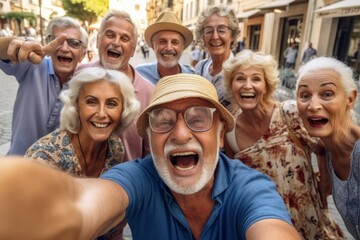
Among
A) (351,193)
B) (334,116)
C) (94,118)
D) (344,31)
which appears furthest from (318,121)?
(344,31)

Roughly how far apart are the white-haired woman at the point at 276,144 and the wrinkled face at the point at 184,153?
69 cm

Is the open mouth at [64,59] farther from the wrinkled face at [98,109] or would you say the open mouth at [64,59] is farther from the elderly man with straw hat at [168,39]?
the elderly man with straw hat at [168,39]

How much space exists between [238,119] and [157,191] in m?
1.16

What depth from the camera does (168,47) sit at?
12.1 ft

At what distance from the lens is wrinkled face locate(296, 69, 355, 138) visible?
6.66ft

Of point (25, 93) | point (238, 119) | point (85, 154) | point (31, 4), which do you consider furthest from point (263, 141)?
point (31, 4)

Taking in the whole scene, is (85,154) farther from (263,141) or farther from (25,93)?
(263,141)

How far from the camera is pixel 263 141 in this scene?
92.3 inches

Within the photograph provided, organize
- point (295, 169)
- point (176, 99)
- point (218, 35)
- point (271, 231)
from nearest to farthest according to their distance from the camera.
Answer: point (271, 231), point (176, 99), point (295, 169), point (218, 35)

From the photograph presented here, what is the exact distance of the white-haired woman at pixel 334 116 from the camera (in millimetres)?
1985

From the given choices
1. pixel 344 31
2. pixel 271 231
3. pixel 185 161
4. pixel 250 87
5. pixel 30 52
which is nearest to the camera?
pixel 271 231

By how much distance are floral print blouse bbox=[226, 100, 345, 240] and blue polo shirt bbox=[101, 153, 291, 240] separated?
56cm

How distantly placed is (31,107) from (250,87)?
1824 mm

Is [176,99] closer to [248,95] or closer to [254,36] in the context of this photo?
[248,95]
